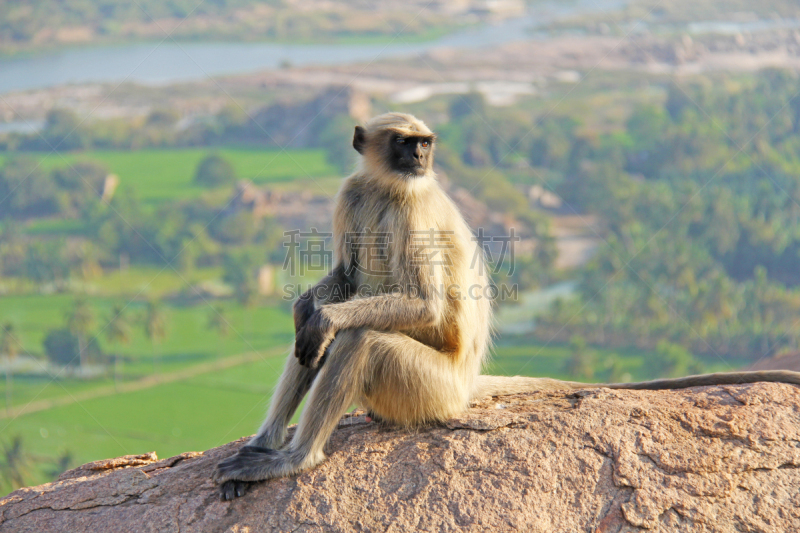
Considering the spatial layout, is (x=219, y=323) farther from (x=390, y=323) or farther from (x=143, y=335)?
(x=390, y=323)

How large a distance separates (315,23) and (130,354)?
77.4 meters

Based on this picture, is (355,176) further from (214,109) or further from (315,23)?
(315,23)

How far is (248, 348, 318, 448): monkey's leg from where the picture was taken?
4.67m

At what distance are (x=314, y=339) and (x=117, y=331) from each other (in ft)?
201

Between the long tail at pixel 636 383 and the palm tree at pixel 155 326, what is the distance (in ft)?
194

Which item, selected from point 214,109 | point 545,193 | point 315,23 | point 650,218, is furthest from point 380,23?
point 650,218

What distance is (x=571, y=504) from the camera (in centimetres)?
408

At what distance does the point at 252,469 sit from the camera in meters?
4.33

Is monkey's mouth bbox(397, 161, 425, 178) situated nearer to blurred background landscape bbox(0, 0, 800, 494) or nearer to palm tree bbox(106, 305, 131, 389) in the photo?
blurred background landscape bbox(0, 0, 800, 494)

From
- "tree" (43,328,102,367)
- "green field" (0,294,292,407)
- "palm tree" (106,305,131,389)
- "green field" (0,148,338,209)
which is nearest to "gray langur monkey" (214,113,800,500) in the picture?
"green field" (0,294,292,407)

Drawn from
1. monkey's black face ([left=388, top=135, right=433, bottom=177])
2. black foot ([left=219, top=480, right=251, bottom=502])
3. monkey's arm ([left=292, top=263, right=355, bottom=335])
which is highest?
monkey's black face ([left=388, top=135, right=433, bottom=177])

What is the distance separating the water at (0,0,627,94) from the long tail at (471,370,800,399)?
110716mm

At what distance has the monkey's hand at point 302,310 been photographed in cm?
483

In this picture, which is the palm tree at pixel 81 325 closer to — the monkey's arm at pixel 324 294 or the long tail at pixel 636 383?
the monkey's arm at pixel 324 294
